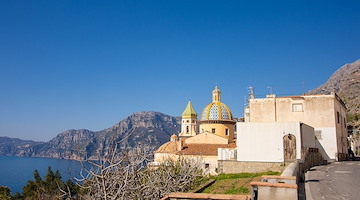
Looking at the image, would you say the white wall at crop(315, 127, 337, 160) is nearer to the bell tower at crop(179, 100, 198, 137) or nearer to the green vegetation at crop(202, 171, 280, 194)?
the green vegetation at crop(202, 171, 280, 194)

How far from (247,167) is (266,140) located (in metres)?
2.59

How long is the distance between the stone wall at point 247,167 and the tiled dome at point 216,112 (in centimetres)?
2034

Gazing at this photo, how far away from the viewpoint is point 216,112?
4653 cm

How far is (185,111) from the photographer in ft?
189

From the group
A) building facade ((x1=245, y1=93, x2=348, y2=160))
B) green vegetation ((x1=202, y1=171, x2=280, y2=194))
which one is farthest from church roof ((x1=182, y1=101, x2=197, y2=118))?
green vegetation ((x1=202, y1=171, x2=280, y2=194))

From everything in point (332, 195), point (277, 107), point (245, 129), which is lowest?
Answer: point (332, 195)

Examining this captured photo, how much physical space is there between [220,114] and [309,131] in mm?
21061

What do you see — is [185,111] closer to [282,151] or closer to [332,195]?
[282,151]

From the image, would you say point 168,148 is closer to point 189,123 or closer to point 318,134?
point 189,123

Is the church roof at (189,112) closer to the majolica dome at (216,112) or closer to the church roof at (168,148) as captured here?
the majolica dome at (216,112)

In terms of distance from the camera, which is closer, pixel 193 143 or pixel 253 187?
pixel 253 187

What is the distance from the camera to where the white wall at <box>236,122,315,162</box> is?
22953 millimetres

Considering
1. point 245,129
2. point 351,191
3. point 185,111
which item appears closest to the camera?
point 351,191

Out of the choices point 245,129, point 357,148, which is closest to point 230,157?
point 245,129
